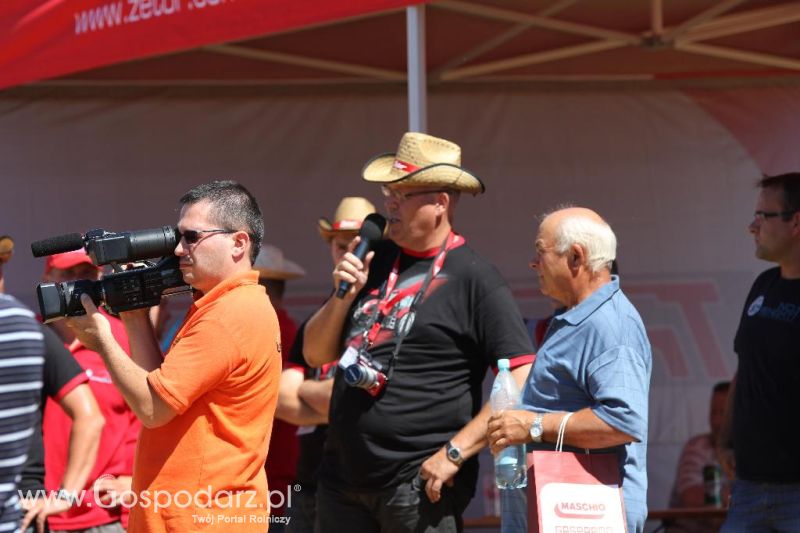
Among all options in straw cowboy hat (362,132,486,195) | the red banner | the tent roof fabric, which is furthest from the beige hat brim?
the tent roof fabric

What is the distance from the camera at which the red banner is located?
441cm

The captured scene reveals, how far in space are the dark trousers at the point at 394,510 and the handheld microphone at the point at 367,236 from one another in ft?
2.13

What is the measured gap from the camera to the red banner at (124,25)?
4410 mm

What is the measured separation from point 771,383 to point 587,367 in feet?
3.61

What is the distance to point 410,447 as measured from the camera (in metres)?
3.70

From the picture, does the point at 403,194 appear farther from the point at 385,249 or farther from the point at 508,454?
the point at 508,454

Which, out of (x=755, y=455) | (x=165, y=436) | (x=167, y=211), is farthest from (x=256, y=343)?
(x=167, y=211)

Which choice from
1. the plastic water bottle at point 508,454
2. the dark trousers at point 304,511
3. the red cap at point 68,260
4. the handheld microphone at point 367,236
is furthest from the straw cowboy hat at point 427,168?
the red cap at point 68,260

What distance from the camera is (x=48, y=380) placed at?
394 centimetres

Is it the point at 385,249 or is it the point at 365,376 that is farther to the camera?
the point at 385,249

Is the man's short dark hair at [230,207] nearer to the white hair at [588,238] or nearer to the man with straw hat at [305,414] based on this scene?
the white hair at [588,238]

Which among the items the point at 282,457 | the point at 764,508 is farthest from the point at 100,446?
the point at 764,508

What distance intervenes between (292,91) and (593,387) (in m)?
4.40

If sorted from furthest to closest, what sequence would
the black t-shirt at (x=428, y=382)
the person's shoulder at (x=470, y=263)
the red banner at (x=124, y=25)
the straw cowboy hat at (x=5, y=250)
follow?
1. the straw cowboy hat at (x=5, y=250)
2. the red banner at (x=124, y=25)
3. the person's shoulder at (x=470, y=263)
4. the black t-shirt at (x=428, y=382)
